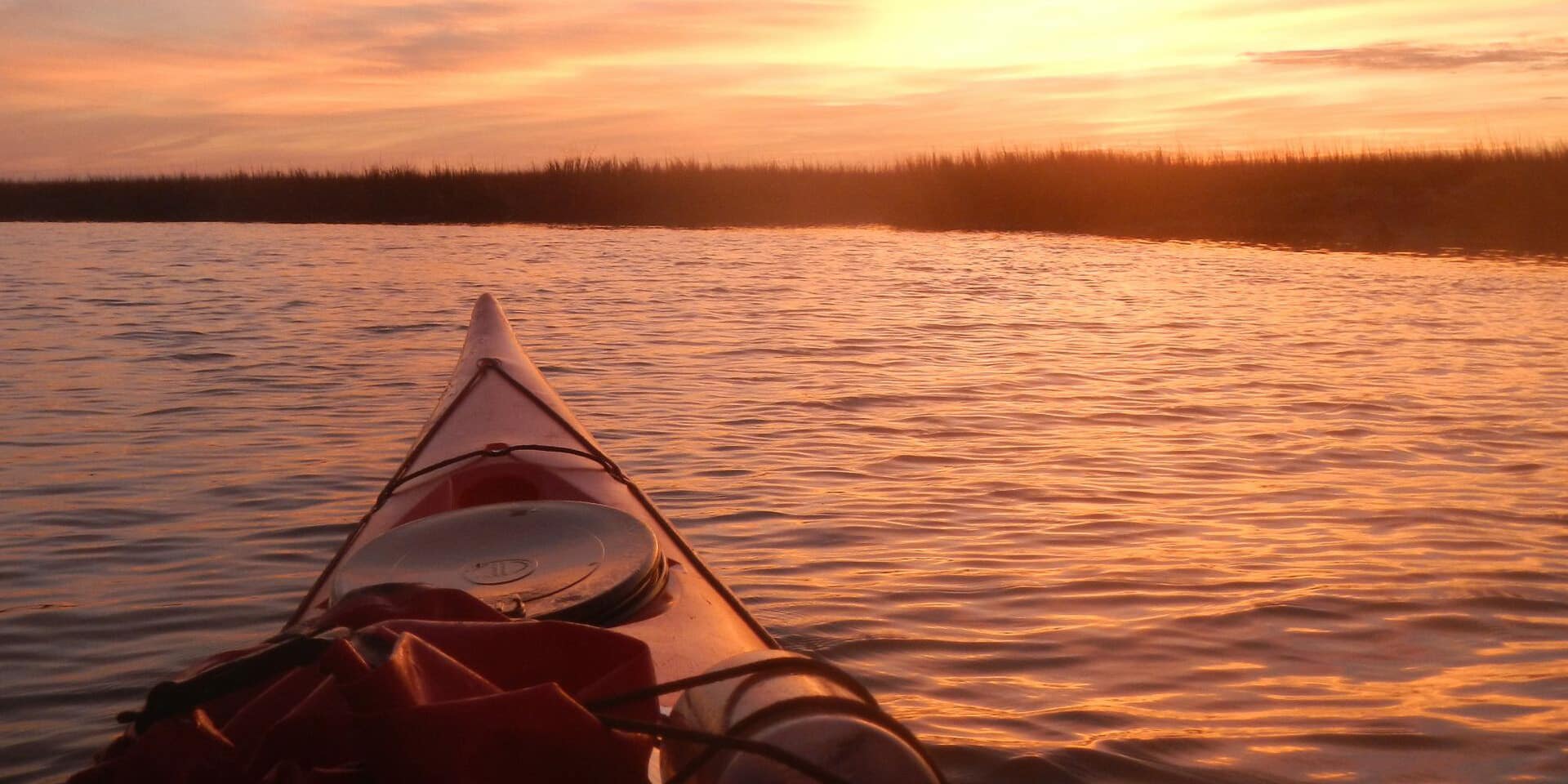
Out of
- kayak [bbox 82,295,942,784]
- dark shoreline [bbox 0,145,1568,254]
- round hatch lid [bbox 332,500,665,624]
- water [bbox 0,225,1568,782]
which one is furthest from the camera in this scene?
dark shoreline [bbox 0,145,1568,254]

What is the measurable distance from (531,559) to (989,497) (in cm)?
300

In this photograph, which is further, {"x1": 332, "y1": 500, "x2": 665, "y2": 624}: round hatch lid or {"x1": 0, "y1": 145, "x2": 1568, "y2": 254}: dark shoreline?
{"x1": 0, "y1": 145, "x2": 1568, "y2": 254}: dark shoreline

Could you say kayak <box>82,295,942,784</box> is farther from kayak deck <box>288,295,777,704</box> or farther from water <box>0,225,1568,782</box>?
water <box>0,225,1568,782</box>

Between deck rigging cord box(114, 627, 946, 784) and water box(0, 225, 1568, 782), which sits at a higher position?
deck rigging cord box(114, 627, 946, 784)

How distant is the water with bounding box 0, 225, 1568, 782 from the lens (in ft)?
10.8

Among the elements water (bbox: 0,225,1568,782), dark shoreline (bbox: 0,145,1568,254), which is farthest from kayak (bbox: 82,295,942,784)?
dark shoreline (bbox: 0,145,1568,254)

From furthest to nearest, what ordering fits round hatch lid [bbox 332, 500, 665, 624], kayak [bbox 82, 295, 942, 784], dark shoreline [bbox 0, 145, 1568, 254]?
dark shoreline [bbox 0, 145, 1568, 254] → round hatch lid [bbox 332, 500, 665, 624] → kayak [bbox 82, 295, 942, 784]

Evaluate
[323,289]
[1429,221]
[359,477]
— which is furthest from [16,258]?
[1429,221]

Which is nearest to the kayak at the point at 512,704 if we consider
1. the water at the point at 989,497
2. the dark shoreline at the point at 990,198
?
the water at the point at 989,497

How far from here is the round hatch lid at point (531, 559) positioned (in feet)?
8.39

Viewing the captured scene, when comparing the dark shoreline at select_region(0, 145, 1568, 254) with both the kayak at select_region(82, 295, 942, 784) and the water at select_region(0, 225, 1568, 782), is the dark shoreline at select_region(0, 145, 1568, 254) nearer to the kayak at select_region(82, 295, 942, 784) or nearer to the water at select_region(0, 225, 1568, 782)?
the water at select_region(0, 225, 1568, 782)

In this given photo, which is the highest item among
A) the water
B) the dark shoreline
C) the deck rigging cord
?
the dark shoreline

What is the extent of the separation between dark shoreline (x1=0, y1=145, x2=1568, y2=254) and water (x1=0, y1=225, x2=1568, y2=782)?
848cm

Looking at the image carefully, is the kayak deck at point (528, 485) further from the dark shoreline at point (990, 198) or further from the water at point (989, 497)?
the dark shoreline at point (990, 198)
